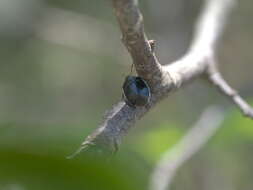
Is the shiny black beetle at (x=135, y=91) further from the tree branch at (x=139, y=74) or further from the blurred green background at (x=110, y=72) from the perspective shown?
the blurred green background at (x=110, y=72)

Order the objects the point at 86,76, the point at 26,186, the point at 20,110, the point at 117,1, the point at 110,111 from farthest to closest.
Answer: the point at 86,76
the point at 20,110
the point at 110,111
the point at 117,1
the point at 26,186

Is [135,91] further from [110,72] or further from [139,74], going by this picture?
[110,72]

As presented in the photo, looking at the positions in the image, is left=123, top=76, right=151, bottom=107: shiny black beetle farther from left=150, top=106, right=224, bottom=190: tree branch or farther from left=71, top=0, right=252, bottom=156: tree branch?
left=150, top=106, right=224, bottom=190: tree branch

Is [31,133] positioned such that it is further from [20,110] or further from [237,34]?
[237,34]

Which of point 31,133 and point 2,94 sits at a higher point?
point 31,133

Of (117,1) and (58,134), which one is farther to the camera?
(117,1)

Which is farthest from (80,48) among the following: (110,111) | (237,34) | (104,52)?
(110,111)

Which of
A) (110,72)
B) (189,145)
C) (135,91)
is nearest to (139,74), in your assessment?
(135,91)
